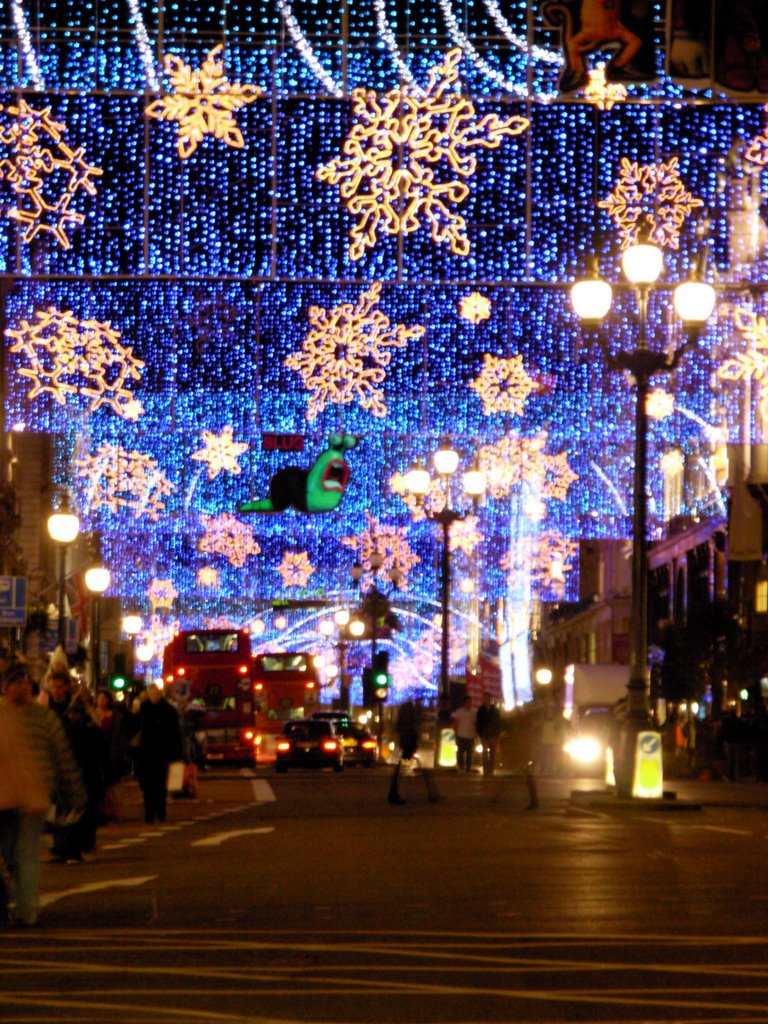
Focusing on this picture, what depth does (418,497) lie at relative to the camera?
44.5 meters

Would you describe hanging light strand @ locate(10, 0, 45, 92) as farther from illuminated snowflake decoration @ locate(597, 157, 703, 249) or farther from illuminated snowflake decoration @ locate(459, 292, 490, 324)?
illuminated snowflake decoration @ locate(597, 157, 703, 249)

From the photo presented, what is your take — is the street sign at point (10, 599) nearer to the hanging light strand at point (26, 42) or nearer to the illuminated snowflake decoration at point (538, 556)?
the hanging light strand at point (26, 42)

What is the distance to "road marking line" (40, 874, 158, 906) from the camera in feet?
50.2

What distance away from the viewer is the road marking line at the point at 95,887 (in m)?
15.3

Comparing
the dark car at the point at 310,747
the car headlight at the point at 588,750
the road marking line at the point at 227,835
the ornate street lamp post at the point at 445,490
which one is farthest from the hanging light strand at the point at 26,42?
the dark car at the point at 310,747

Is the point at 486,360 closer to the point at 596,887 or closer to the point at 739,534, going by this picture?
the point at 596,887

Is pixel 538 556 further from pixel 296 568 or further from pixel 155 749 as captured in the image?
pixel 155 749

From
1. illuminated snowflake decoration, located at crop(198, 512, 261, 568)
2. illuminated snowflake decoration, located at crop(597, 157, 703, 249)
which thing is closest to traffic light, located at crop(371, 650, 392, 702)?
illuminated snowflake decoration, located at crop(198, 512, 261, 568)

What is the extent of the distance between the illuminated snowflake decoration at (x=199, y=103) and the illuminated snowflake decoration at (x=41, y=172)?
3.86ft

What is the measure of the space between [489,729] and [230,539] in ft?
40.5

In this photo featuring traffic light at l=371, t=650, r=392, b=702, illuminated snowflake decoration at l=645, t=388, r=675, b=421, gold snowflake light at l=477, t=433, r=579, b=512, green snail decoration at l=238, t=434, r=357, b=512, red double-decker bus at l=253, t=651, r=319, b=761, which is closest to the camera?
illuminated snowflake decoration at l=645, t=388, r=675, b=421


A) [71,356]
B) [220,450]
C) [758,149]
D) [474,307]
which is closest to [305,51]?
[474,307]

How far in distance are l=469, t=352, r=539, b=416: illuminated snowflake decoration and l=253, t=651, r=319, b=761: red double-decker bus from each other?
3372 centimetres

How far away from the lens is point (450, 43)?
30812 mm
